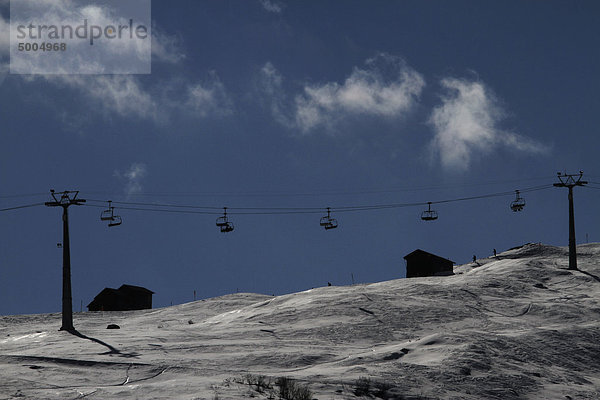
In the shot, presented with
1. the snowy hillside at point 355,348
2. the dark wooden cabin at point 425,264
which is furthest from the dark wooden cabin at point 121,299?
the dark wooden cabin at point 425,264

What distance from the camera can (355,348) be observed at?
30.5 m

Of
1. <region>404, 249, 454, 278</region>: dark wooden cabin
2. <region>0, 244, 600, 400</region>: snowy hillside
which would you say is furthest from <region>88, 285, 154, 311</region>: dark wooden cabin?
<region>404, 249, 454, 278</region>: dark wooden cabin

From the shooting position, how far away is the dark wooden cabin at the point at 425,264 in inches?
2672

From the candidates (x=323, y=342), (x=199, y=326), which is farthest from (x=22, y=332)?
(x=323, y=342)

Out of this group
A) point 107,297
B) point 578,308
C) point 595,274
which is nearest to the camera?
point 578,308

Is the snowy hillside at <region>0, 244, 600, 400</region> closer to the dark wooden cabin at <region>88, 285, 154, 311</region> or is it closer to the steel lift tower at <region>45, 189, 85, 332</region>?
the steel lift tower at <region>45, 189, 85, 332</region>

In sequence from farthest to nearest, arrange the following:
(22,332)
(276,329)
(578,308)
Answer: (22,332)
(578,308)
(276,329)

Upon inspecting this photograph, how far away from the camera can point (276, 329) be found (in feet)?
117

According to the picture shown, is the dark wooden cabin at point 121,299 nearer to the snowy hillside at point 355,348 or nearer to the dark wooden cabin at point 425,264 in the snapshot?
the snowy hillside at point 355,348

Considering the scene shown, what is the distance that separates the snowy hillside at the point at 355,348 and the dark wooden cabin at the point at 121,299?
24664 mm

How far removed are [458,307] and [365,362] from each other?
14960 millimetres

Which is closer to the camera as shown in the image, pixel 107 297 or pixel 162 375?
pixel 162 375

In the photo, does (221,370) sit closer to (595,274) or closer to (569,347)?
(569,347)

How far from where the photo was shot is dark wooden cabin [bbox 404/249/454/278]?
67875mm
